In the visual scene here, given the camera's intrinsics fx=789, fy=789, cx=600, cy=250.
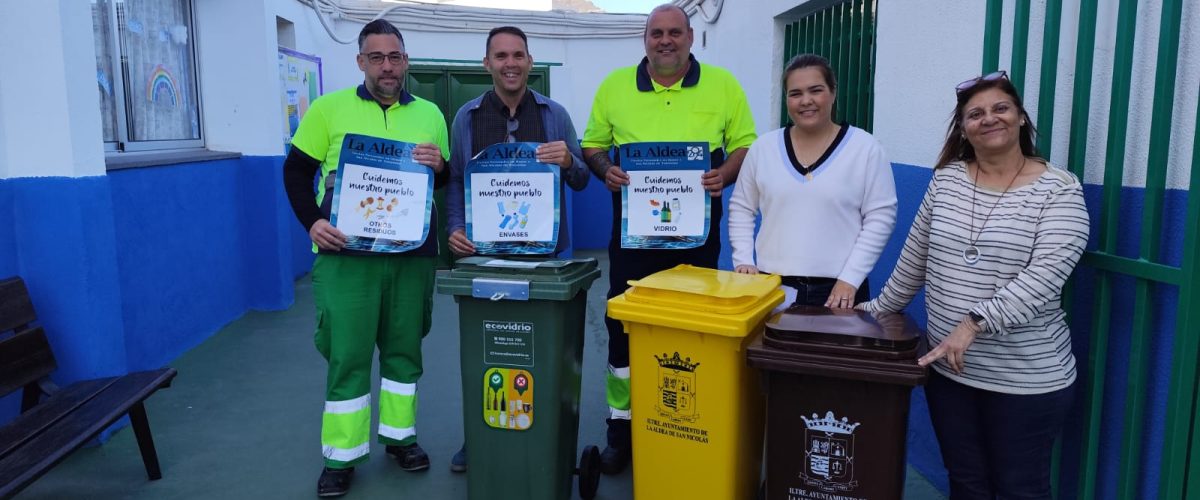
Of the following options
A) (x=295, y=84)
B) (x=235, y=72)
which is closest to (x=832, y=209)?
(x=235, y=72)

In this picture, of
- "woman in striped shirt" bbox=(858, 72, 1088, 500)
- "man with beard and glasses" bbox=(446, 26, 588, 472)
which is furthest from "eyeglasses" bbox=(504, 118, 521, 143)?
"woman in striped shirt" bbox=(858, 72, 1088, 500)

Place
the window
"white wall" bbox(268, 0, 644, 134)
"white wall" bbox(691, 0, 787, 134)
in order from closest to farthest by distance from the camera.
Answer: the window
"white wall" bbox(691, 0, 787, 134)
"white wall" bbox(268, 0, 644, 134)

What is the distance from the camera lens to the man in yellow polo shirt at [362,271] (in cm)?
299

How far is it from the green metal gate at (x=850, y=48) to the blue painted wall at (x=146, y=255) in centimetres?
385

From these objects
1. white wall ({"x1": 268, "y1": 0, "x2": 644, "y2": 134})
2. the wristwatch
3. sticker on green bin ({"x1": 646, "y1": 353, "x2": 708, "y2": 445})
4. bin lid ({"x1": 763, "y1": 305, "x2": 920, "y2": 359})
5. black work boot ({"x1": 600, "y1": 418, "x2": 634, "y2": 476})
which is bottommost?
black work boot ({"x1": 600, "y1": 418, "x2": 634, "y2": 476})

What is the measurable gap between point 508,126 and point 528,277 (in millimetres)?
759

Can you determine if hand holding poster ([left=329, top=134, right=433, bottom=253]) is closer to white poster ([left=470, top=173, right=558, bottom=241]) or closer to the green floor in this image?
white poster ([left=470, top=173, right=558, bottom=241])

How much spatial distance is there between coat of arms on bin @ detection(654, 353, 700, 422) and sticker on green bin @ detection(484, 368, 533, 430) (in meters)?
0.49

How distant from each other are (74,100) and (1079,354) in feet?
13.2

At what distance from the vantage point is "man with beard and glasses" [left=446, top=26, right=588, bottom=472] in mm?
3039

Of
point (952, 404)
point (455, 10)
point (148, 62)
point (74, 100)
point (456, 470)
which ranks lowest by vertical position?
point (456, 470)

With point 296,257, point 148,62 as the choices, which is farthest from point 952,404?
point 296,257

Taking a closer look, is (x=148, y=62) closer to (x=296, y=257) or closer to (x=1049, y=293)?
(x=296, y=257)

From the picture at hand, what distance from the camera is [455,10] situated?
9.39 metres
